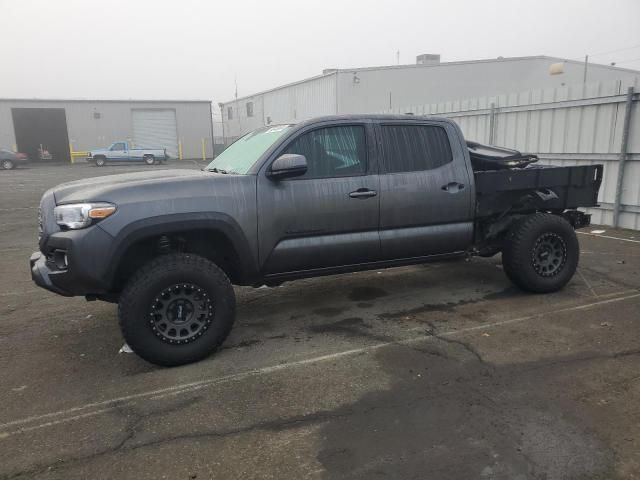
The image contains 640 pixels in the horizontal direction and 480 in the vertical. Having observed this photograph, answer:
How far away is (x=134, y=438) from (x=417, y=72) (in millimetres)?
26231

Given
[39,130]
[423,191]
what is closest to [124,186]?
[423,191]

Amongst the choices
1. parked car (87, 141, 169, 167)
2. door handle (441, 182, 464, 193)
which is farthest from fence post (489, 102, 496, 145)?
parked car (87, 141, 169, 167)

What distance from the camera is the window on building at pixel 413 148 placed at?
4676 millimetres

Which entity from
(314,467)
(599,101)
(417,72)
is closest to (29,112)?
(417,72)

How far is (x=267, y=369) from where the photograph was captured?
377 cm

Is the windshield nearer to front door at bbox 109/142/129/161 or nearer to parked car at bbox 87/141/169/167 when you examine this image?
parked car at bbox 87/141/169/167

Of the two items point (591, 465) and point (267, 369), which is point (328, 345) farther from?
point (591, 465)

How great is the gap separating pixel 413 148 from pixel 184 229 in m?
2.34

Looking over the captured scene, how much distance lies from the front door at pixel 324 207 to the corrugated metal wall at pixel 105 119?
3935 centimetres

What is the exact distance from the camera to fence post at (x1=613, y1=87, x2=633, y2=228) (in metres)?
8.54

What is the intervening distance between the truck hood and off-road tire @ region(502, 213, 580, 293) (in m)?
3.17

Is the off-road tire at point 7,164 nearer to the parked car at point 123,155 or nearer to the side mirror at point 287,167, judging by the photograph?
the parked car at point 123,155

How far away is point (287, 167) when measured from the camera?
3.98m

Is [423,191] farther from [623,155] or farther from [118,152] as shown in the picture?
[118,152]
